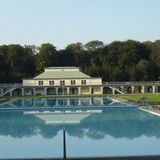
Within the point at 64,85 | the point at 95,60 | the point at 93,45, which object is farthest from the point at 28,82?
the point at 93,45

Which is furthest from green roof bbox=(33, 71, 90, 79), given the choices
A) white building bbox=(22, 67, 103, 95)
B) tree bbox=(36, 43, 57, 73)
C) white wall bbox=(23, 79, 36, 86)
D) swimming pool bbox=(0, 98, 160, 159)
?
swimming pool bbox=(0, 98, 160, 159)

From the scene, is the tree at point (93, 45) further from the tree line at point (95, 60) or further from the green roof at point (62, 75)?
the green roof at point (62, 75)

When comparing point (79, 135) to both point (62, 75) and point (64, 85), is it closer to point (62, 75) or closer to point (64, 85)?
point (64, 85)

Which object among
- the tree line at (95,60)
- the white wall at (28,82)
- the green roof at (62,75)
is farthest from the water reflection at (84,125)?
the tree line at (95,60)

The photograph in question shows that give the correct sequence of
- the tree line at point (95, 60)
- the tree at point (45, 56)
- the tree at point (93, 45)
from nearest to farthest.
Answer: the tree line at point (95, 60)
the tree at point (45, 56)
the tree at point (93, 45)

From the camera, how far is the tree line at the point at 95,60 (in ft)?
177

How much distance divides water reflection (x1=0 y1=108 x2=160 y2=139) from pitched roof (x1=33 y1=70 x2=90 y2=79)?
2726cm

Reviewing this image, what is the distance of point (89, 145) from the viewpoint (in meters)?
13.6

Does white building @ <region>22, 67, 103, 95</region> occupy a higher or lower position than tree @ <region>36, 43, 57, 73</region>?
lower

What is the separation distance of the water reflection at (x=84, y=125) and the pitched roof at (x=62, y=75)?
89.4ft

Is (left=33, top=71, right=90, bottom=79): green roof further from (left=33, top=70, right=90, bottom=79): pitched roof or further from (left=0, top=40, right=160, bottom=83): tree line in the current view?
(left=0, top=40, right=160, bottom=83): tree line

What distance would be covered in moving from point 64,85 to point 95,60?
392 inches

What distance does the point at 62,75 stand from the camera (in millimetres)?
51781

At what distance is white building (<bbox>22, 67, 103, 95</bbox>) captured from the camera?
49.8 metres
